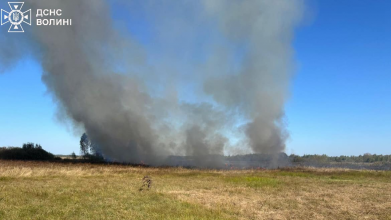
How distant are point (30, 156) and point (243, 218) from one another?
61.9 metres

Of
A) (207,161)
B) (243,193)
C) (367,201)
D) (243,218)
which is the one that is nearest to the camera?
(243,218)

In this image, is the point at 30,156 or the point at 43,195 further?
the point at 30,156

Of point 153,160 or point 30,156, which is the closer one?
→ point 30,156

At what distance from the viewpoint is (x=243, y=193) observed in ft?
65.0

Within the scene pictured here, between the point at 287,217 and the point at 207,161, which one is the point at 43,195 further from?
the point at 207,161

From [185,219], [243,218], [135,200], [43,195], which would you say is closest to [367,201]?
[243,218]

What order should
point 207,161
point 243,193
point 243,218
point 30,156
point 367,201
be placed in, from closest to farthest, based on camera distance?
1. point 243,218
2. point 367,201
3. point 243,193
4. point 30,156
5. point 207,161

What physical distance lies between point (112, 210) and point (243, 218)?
5.79 m

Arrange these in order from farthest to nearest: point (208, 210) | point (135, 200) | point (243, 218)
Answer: point (135, 200)
point (208, 210)
point (243, 218)

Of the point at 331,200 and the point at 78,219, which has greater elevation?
the point at 78,219

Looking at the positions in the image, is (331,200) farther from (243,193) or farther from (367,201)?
(243,193)

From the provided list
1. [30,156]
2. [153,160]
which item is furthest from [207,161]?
[30,156]

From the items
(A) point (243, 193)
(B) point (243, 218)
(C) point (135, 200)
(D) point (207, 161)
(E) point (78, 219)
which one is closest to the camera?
(E) point (78, 219)

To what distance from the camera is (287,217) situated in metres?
13.1
